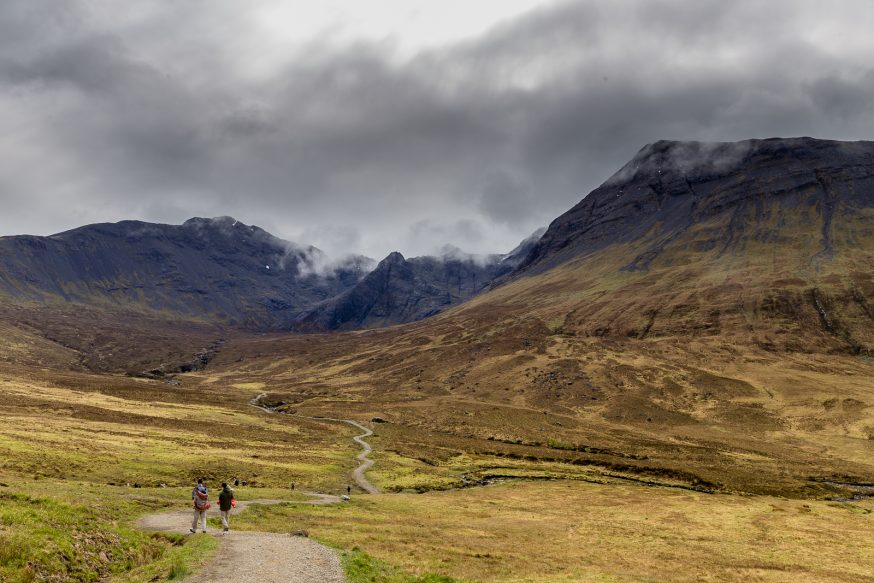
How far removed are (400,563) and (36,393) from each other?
379 feet

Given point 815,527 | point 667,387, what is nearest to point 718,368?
point 667,387

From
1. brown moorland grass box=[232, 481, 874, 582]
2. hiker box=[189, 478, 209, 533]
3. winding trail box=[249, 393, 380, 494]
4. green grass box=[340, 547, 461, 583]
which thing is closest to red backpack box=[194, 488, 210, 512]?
hiker box=[189, 478, 209, 533]

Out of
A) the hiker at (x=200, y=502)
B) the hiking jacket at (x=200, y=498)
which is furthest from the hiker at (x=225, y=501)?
the hiking jacket at (x=200, y=498)

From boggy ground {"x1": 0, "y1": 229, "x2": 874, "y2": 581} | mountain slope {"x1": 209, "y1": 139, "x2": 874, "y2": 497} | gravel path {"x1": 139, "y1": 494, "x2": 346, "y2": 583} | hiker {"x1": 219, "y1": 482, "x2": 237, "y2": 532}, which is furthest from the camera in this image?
mountain slope {"x1": 209, "y1": 139, "x2": 874, "y2": 497}

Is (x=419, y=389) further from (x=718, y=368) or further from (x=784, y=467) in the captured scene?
(x=784, y=467)

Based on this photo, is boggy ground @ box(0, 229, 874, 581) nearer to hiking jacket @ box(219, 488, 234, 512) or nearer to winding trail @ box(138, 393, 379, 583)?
winding trail @ box(138, 393, 379, 583)

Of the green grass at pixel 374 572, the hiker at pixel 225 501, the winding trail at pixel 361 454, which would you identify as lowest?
the winding trail at pixel 361 454

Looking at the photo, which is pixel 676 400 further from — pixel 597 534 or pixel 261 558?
pixel 261 558

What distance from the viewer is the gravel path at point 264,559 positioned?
20062mm

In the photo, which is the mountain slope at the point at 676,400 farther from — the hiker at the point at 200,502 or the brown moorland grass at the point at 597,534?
the hiker at the point at 200,502

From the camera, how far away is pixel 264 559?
74.6ft

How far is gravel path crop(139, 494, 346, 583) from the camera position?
65.8 feet

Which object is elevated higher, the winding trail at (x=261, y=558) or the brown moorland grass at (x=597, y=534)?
the winding trail at (x=261, y=558)

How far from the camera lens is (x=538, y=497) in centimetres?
6025
